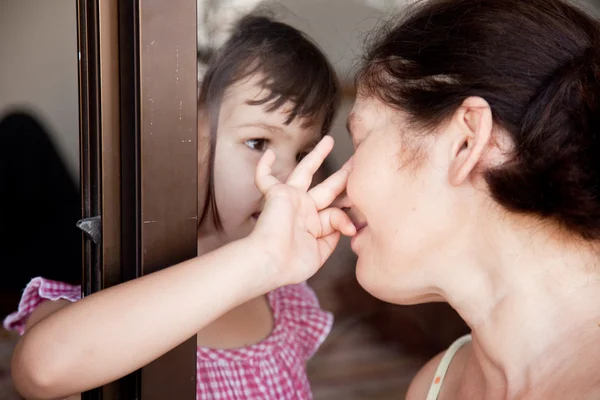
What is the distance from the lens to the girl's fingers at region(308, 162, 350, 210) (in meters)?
1.03

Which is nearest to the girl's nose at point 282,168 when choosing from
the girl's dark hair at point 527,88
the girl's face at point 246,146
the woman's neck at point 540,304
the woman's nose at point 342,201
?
the girl's face at point 246,146

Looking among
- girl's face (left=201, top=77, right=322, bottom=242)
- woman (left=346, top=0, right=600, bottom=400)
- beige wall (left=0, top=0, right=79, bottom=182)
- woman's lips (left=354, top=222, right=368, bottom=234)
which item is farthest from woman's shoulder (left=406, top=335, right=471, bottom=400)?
beige wall (left=0, top=0, right=79, bottom=182)

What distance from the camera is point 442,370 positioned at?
3.98 feet

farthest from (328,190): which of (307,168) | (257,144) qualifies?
(257,144)

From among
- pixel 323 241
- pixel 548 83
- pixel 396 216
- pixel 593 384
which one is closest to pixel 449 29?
pixel 548 83

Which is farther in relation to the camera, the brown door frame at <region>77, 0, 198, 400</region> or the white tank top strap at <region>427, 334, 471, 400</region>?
the white tank top strap at <region>427, 334, 471, 400</region>

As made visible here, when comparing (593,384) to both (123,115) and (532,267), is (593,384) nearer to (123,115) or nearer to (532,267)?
A: (532,267)

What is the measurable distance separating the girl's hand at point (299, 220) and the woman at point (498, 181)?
0.19 feet

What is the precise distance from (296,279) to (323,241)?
0.32 feet

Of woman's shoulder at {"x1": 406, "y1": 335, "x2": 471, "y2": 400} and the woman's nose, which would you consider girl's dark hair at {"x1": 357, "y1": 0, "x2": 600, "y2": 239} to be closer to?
the woman's nose

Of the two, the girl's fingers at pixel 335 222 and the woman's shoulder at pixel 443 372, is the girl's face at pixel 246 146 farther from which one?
the woman's shoulder at pixel 443 372

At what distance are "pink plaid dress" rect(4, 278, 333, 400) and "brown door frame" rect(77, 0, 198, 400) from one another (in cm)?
25

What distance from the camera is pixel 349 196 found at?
101 centimetres

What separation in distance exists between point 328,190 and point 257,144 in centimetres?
17
